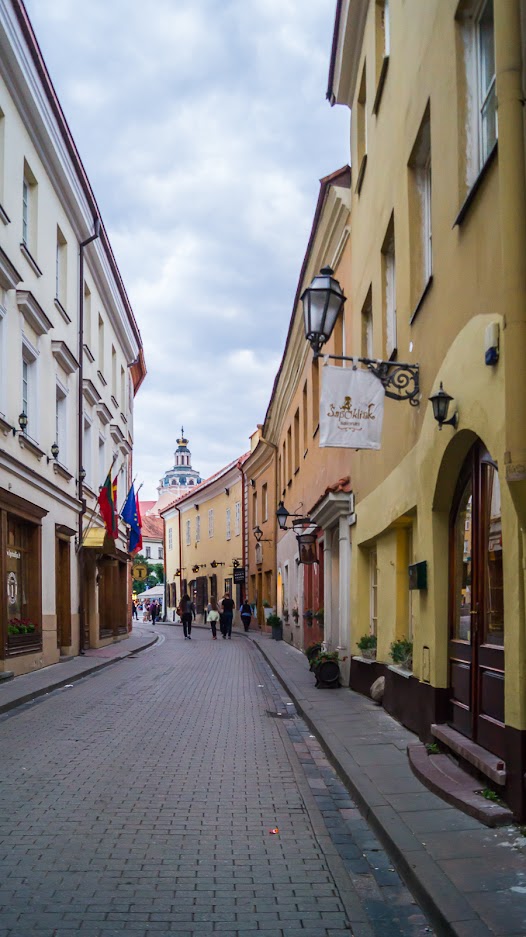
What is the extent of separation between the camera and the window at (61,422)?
794 inches

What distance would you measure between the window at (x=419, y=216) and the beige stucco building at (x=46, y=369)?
25.5 ft

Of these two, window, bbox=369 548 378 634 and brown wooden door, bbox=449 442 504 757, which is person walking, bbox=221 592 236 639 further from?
brown wooden door, bbox=449 442 504 757

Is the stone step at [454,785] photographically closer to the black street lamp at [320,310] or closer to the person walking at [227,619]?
the black street lamp at [320,310]

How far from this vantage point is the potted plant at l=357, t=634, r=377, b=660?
1249cm

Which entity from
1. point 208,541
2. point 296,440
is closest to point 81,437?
point 296,440

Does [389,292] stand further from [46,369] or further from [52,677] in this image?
[46,369]

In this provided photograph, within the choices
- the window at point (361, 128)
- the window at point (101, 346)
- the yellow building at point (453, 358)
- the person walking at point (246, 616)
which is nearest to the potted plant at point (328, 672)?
the yellow building at point (453, 358)

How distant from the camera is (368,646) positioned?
12.6 m

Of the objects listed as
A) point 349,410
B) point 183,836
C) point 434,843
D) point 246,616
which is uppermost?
point 349,410

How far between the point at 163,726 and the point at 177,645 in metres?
18.9

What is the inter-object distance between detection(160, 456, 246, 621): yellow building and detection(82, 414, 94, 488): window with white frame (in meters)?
17.0

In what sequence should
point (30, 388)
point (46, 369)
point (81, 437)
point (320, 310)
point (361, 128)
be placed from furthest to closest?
point (81, 437) < point (46, 369) < point (30, 388) < point (361, 128) < point (320, 310)

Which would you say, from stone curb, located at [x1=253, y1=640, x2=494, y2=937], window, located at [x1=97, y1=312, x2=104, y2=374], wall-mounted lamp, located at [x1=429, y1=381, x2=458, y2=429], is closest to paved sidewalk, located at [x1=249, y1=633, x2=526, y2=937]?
stone curb, located at [x1=253, y1=640, x2=494, y2=937]

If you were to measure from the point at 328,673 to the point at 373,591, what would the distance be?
1644 mm
